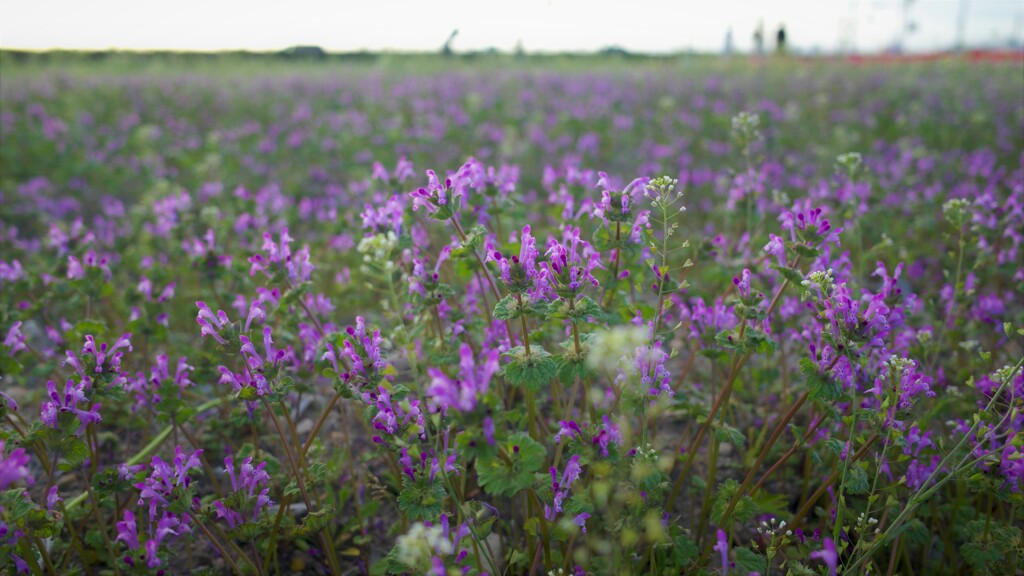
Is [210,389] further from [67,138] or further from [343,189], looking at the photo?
[67,138]

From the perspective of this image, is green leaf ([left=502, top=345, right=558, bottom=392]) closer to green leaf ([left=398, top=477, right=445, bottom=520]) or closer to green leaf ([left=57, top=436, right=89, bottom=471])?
Answer: green leaf ([left=398, top=477, right=445, bottom=520])

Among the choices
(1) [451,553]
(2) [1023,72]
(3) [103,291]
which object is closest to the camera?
(1) [451,553]

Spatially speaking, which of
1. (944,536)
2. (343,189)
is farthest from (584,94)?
(944,536)

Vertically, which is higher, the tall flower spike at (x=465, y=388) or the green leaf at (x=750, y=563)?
the tall flower spike at (x=465, y=388)

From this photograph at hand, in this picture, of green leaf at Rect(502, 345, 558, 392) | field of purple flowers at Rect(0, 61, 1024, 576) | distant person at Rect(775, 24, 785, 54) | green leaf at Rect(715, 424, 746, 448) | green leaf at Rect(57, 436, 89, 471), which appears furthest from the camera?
distant person at Rect(775, 24, 785, 54)

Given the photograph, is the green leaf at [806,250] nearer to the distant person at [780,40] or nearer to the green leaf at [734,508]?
the green leaf at [734,508]

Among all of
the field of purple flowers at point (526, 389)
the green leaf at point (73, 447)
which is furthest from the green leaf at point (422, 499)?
the green leaf at point (73, 447)

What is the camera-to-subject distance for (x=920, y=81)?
12203mm

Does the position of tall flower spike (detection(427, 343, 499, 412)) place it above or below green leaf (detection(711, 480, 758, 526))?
above

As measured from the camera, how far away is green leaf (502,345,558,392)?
178 centimetres

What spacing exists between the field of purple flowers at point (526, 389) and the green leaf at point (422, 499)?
0.04 ft

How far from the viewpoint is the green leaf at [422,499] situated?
1.87 meters

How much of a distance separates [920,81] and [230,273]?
43.8ft

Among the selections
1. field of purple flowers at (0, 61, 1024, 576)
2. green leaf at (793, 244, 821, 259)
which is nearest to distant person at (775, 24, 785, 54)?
field of purple flowers at (0, 61, 1024, 576)
